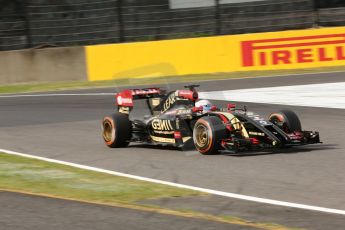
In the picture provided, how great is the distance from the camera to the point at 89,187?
27.1ft

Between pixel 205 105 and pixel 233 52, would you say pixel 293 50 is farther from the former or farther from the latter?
pixel 205 105

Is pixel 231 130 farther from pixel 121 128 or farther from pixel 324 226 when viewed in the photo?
pixel 324 226

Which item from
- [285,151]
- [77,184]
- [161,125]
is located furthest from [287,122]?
[77,184]

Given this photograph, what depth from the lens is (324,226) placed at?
6.11 m

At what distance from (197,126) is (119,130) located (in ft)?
5.65

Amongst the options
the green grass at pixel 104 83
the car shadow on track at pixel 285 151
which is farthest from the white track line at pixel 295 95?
the car shadow on track at pixel 285 151

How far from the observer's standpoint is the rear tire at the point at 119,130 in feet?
38.2

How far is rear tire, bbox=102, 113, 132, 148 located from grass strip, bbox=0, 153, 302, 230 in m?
1.64

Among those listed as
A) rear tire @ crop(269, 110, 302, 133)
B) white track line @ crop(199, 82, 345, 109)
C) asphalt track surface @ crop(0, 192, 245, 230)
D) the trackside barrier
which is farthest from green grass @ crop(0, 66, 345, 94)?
asphalt track surface @ crop(0, 192, 245, 230)

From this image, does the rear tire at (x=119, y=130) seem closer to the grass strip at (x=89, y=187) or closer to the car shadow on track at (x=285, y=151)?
the grass strip at (x=89, y=187)

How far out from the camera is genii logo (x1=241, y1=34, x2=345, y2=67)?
22.4 metres

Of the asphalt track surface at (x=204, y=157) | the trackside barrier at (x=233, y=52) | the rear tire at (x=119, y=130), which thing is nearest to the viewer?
the asphalt track surface at (x=204, y=157)

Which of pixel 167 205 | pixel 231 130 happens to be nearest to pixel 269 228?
pixel 167 205

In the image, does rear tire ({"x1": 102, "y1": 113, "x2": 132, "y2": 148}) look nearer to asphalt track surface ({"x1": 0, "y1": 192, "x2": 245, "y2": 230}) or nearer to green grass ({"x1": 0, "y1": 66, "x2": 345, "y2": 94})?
asphalt track surface ({"x1": 0, "y1": 192, "x2": 245, "y2": 230})
